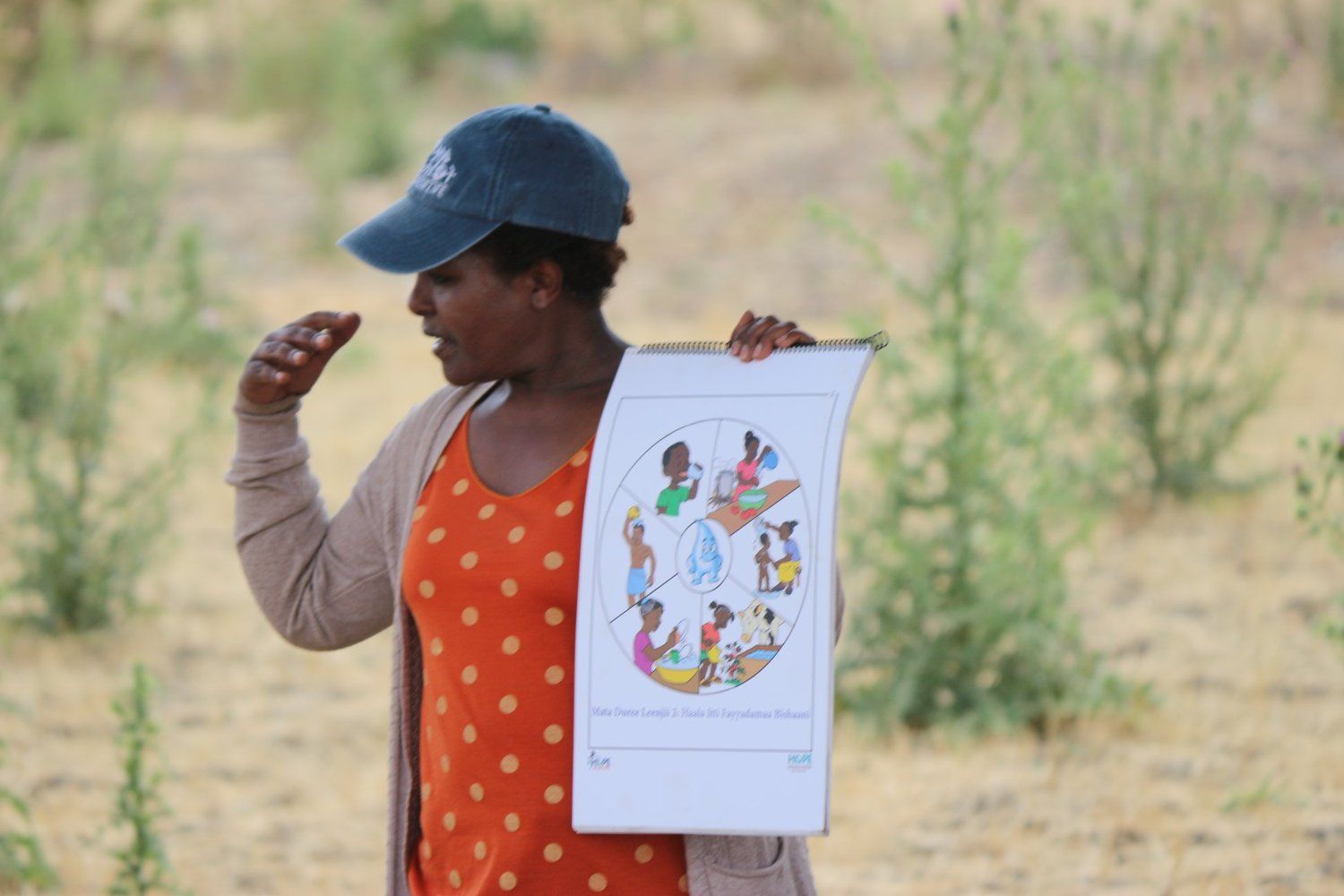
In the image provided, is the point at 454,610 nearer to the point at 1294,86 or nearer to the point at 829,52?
the point at 1294,86

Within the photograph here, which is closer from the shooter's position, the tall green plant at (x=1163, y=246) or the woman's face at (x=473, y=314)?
the woman's face at (x=473, y=314)

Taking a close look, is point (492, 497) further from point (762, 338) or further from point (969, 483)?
point (969, 483)

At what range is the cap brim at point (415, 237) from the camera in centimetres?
175

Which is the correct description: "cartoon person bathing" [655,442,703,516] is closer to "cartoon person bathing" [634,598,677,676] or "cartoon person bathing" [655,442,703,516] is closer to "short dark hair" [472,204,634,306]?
"cartoon person bathing" [634,598,677,676]

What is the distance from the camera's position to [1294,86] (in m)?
13.1

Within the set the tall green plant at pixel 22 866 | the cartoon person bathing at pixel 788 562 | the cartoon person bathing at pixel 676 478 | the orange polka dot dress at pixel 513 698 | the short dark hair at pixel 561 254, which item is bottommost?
the tall green plant at pixel 22 866

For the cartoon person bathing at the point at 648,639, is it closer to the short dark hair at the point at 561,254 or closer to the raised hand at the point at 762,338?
the raised hand at the point at 762,338

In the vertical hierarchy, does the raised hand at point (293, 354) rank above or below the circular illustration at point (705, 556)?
above

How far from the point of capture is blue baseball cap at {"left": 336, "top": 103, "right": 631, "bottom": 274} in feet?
5.75

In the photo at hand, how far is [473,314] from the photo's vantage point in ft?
5.95

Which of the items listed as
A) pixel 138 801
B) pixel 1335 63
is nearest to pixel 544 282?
pixel 138 801

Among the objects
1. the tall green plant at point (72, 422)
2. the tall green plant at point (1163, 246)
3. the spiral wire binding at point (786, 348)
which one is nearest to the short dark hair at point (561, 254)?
the spiral wire binding at point (786, 348)

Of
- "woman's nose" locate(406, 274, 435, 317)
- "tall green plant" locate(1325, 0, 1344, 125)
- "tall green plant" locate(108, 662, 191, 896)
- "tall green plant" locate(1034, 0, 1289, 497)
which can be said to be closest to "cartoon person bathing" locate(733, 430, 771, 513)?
"woman's nose" locate(406, 274, 435, 317)

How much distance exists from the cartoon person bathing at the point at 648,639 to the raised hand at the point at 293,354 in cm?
47
